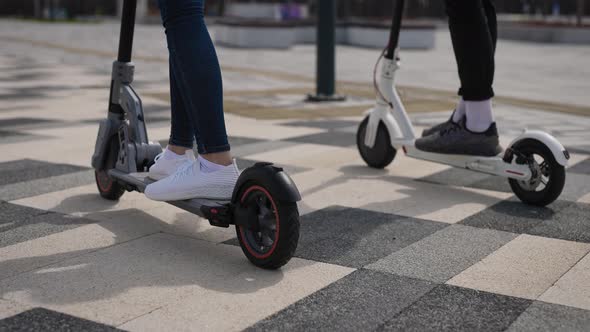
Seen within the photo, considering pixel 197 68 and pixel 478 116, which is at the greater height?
pixel 197 68

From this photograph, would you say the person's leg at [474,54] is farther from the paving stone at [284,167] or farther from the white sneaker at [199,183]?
the white sneaker at [199,183]

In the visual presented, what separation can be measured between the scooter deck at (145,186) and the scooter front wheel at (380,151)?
60.4 inches

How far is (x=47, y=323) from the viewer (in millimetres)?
2107

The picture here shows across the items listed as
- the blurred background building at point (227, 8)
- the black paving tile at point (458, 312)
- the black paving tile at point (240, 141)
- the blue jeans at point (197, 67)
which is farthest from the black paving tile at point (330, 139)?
the blurred background building at point (227, 8)

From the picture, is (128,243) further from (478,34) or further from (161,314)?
(478,34)

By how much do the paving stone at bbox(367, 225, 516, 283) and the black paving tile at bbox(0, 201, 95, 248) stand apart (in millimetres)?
1202

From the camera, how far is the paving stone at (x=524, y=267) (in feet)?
8.09

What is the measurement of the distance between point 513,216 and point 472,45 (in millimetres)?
840

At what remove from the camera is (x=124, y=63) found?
11.4 feet

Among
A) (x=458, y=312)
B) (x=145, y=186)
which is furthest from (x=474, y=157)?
(x=458, y=312)

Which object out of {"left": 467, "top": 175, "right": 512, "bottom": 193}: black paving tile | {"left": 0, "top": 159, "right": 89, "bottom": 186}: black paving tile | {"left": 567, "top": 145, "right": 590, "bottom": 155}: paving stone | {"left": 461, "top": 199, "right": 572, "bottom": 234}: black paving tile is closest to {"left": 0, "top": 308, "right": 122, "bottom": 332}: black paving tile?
{"left": 461, "top": 199, "right": 572, "bottom": 234}: black paving tile

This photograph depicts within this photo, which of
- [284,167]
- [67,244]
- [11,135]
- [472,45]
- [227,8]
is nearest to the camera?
[67,244]

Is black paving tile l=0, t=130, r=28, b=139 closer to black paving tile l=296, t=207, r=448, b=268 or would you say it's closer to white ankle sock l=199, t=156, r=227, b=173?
black paving tile l=296, t=207, r=448, b=268

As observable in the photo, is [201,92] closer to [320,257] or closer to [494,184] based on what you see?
[320,257]
